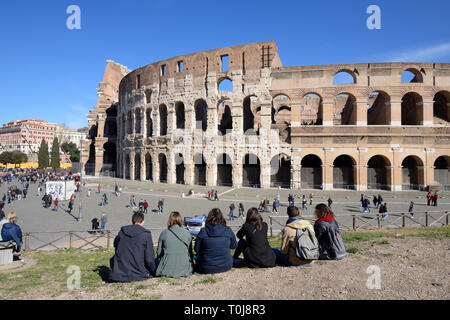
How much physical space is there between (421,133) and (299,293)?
27.3 metres

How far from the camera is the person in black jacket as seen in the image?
4117 mm

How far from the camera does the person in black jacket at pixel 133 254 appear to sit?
4.12 meters

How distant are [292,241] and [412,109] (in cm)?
2911

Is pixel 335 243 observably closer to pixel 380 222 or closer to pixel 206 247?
pixel 206 247

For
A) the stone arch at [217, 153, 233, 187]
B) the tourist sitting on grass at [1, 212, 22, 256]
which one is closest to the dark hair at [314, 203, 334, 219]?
the tourist sitting on grass at [1, 212, 22, 256]

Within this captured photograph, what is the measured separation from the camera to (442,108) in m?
26.9

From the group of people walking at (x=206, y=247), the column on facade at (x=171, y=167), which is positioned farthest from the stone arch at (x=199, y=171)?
the group of people walking at (x=206, y=247)

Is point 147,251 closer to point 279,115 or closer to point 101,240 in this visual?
point 101,240

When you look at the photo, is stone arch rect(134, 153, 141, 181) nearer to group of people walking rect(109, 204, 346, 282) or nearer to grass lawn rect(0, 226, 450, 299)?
grass lawn rect(0, 226, 450, 299)

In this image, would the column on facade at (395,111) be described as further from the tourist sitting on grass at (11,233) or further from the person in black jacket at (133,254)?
the tourist sitting on grass at (11,233)

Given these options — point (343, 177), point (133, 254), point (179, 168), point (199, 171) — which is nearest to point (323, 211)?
point (133, 254)

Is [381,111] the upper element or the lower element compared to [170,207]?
upper

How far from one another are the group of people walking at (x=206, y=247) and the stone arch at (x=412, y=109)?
2683 cm
